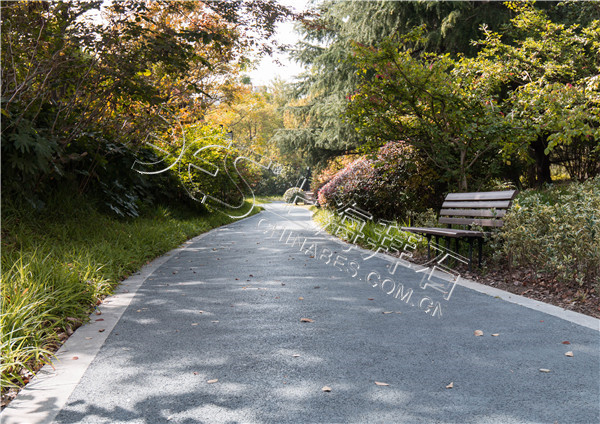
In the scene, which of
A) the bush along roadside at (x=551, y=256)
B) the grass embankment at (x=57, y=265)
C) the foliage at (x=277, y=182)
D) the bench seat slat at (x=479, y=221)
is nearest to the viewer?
the grass embankment at (x=57, y=265)

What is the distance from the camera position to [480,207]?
772 centimetres

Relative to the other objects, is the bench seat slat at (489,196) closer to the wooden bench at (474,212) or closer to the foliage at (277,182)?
the wooden bench at (474,212)

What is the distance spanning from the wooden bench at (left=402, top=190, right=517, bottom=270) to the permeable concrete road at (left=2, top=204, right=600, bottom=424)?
981 millimetres

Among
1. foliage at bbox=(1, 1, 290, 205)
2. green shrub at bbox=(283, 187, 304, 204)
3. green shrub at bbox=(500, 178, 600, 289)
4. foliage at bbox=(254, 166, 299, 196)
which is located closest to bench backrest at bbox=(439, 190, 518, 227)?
green shrub at bbox=(500, 178, 600, 289)

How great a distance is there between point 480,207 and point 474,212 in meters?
0.12

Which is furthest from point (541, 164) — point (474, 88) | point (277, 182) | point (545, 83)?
point (277, 182)

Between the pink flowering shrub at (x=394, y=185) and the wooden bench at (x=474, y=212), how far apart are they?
107 inches

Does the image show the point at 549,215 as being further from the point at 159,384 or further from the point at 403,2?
the point at 403,2

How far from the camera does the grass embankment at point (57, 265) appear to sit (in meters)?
3.88

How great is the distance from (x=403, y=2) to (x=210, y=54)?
7.03 m

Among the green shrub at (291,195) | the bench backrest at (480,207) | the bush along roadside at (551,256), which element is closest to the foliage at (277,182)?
the green shrub at (291,195)

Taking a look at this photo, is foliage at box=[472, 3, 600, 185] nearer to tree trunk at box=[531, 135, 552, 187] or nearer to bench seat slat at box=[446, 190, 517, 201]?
tree trunk at box=[531, 135, 552, 187]

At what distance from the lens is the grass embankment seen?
3879 millimetres

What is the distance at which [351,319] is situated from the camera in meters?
4.97
